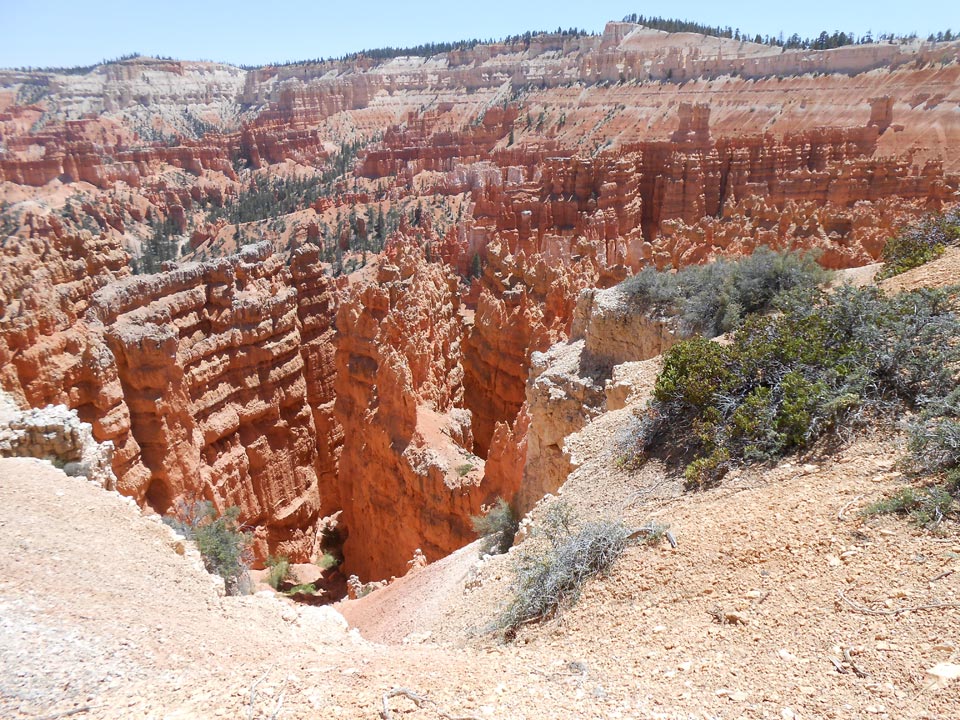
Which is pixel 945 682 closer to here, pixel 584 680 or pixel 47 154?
pixel 584 680

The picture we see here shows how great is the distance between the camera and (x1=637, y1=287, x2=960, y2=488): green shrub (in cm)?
553

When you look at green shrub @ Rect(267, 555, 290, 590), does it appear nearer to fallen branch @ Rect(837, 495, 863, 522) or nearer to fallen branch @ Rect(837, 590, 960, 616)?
fallen branch @ Rect(837, 495, 863, 522)

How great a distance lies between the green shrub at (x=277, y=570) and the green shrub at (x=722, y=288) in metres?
9.47

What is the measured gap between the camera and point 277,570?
47.0 ft

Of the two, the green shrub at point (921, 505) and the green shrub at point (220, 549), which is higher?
the green shrub at point (921, 505)

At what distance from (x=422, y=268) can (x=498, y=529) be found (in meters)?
9.69

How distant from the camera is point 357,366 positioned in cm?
1578

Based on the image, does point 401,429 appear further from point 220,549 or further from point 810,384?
point 810,384

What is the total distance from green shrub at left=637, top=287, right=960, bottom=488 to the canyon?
2.72m

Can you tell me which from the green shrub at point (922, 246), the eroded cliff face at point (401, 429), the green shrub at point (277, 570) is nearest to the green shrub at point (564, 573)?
A: the green shrub at point (922, 246)

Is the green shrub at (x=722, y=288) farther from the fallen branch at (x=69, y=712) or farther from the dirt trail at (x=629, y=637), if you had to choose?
the fallen branch at (x=69, y=712)

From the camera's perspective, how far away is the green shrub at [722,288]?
955 centimetres

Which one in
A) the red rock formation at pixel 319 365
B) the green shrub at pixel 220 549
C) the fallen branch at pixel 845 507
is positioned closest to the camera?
the fallen branch at pixel 845 507

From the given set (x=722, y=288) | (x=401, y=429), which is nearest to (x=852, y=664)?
(x=722, y=288)
